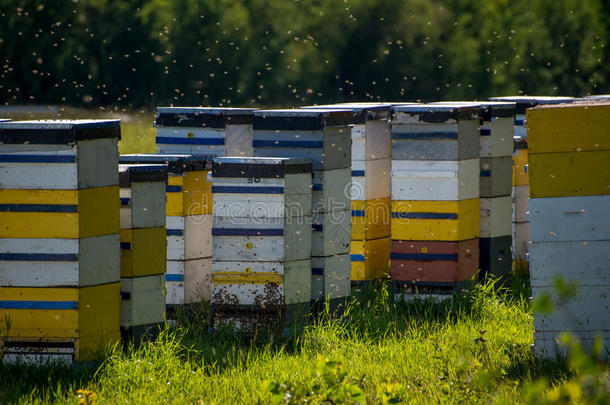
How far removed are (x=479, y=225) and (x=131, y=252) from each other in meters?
3.43

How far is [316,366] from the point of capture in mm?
5172

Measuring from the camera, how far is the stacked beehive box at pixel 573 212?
5.71 metres

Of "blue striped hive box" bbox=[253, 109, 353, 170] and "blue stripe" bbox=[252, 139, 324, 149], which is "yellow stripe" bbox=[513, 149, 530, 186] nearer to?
"blue striped hive box" bbox=[253, 109, 353, 170]

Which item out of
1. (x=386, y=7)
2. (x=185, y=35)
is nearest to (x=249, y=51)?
(x=185, y=35)

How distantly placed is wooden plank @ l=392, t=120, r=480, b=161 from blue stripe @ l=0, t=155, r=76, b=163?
309cm

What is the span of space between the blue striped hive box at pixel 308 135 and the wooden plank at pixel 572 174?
5.61 ft

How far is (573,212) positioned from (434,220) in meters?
2.02

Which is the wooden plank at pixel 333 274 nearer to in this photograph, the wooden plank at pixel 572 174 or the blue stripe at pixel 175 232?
the blue stripe at pixel 175 232

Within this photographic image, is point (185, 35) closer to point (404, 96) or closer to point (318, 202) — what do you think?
point (404, 96)

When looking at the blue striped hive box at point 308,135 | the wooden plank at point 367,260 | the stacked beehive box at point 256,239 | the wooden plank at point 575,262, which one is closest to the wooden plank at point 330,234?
the stacked beehive box at point 256,239

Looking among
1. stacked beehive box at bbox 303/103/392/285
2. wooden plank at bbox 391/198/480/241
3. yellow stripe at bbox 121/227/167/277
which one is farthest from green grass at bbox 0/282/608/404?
stacked beehive box at bbox 303/103/392/285

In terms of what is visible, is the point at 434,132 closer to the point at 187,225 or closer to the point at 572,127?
the point at 572,127

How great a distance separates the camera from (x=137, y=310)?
6.11 meters

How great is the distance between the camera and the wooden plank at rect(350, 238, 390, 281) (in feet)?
26.2
